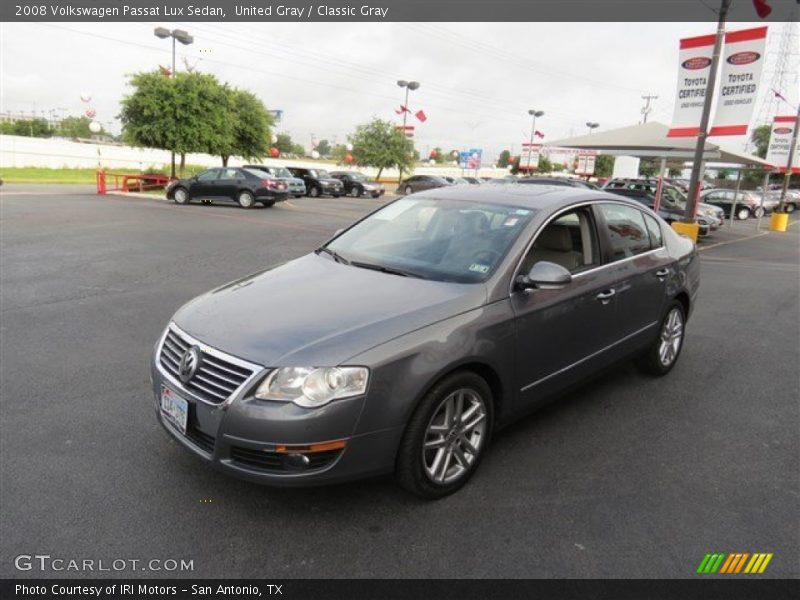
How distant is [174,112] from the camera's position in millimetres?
25250

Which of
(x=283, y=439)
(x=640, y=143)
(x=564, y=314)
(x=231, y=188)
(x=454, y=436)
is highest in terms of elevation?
(x=640, y=143)

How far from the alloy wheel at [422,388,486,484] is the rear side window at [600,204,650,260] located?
179 cm

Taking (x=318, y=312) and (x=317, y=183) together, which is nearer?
(x=318, y=312)

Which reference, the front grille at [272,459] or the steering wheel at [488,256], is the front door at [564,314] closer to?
the steering wheel at [488,256]

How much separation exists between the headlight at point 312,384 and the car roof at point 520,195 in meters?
1.93

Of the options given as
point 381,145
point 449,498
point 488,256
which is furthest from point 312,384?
point 381,145

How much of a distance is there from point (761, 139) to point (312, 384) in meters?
74.6

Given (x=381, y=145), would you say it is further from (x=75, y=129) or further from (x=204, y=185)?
(x=75, y=129)

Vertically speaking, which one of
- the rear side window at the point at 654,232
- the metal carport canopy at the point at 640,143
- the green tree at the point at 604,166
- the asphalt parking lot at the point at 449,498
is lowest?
the asphalt parking lot at the point at 449,498

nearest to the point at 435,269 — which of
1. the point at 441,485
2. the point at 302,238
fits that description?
the point at 441,485

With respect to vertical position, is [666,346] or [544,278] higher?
[544,278]

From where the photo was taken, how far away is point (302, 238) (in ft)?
45.6

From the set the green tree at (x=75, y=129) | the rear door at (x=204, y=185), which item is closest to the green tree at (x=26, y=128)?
the green tree at (x=75, y=129)

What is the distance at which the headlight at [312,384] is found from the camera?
8.76 feet
